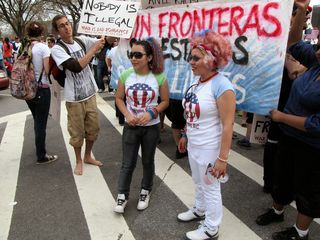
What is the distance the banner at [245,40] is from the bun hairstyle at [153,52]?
0.50m

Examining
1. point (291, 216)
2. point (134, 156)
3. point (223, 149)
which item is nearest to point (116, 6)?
point (134, 156)

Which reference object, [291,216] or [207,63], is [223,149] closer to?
[207,63]

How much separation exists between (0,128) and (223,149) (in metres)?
6.04

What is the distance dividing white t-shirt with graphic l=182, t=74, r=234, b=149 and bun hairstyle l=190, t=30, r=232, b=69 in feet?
0.39

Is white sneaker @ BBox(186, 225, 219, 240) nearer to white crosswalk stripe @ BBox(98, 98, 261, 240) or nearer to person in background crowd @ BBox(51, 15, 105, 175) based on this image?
white crosswalk stripe @ BBox(98, 98, 261, 240)

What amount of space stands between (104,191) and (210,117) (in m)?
1.98

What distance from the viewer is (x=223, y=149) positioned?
2.60 meters

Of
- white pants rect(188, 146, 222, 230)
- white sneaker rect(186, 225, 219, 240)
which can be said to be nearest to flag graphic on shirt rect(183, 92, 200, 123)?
white pants rect(188, 146, 222, 230)

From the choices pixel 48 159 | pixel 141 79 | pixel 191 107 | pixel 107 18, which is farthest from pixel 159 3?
pixel 48 159

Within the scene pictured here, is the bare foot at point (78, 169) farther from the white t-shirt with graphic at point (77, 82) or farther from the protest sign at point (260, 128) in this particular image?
the protest sign at point (260, 128)

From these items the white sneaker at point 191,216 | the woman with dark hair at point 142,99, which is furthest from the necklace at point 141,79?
the white sneaker at point 191,216

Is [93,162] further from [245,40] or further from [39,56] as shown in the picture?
[245,40]

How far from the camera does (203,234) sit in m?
2.98

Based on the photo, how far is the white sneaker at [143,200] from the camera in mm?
3615
